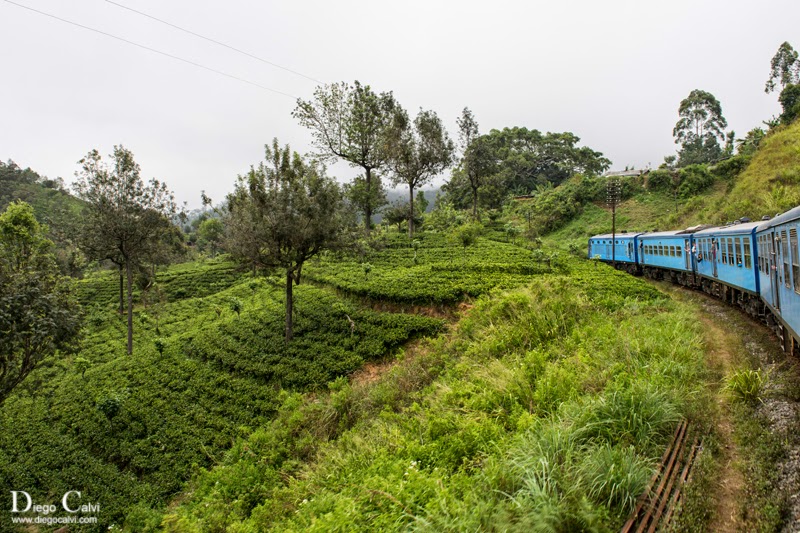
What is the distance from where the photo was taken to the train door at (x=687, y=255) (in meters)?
16.5

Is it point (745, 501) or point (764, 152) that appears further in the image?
point (764, 152)

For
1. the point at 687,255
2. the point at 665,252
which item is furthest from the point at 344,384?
the point at 665,252

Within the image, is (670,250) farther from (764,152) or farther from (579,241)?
(764,152)

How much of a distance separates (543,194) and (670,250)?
33945 millimetres

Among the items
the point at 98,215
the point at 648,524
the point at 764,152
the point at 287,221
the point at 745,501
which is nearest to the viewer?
the point at 648,524

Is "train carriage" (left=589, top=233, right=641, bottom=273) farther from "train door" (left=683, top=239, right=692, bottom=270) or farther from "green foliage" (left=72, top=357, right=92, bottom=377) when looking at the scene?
"green foliage" (left=72, top=357, right=92, bottom=377)

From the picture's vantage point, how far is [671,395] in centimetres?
530

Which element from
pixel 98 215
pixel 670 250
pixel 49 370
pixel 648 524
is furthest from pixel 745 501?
pixel 49 370

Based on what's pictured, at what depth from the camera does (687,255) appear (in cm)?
1683

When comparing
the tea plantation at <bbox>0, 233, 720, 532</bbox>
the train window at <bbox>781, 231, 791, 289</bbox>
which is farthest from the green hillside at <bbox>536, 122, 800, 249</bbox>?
the train window at <bbox>781, 231, 791, 289</bbox>

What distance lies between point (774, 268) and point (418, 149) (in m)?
26.9

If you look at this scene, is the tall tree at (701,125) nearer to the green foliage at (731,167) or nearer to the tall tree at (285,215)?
the green foliage at (731,167)

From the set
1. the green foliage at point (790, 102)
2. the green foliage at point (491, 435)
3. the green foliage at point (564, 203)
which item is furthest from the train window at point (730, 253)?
the green foliage at point (790, 102)

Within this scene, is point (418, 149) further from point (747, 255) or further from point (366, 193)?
point (747, 255)
